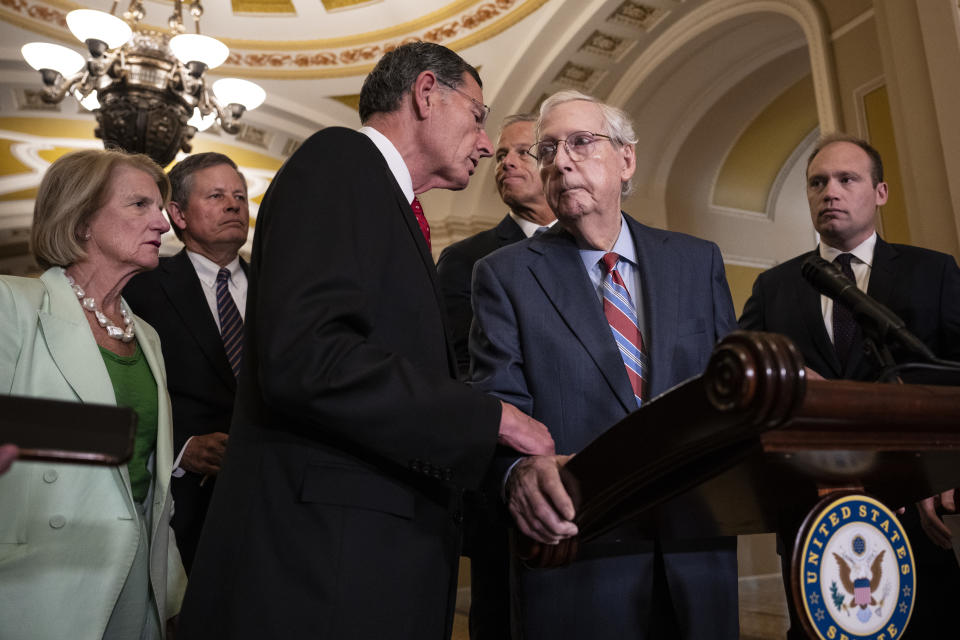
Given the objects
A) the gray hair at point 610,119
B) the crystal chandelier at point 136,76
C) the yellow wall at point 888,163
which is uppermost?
the crystal chandelier at point 136,76

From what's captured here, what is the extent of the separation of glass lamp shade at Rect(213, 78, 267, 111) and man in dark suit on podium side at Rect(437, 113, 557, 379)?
439 centimetres

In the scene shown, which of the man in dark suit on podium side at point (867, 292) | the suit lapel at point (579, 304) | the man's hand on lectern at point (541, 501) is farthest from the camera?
the man in dark suit on podium side at point (867, 292)

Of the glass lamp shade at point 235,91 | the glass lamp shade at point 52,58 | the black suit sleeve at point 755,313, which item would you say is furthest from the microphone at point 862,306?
the glass lamp shade at point 52,58

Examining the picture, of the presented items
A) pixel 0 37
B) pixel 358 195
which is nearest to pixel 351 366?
pixel 358 195

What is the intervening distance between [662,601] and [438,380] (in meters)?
0.55

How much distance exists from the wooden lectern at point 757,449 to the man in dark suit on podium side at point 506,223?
4.57 feet

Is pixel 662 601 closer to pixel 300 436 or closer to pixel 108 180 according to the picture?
pixel 300 436

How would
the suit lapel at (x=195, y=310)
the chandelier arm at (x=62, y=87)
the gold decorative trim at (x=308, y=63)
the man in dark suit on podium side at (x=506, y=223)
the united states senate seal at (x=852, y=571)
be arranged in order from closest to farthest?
the united states senate seal at (x=852, y=571)
the suit lapel at (x=195, y=310)
the man in dark suit on podium side at (x=506, y=223)
the chandelier arm at (x=62, y=87)
the gold decorative trim at (x=308, y=63)

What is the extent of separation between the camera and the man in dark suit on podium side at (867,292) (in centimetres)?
210

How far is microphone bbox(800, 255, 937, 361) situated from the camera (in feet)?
4.01

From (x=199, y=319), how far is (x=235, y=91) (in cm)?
486

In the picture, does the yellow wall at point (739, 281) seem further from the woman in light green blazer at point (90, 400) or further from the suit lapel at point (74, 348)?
the suit lapel at point (74, 348)

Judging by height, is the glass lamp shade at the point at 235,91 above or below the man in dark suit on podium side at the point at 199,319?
above

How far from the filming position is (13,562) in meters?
1.52
